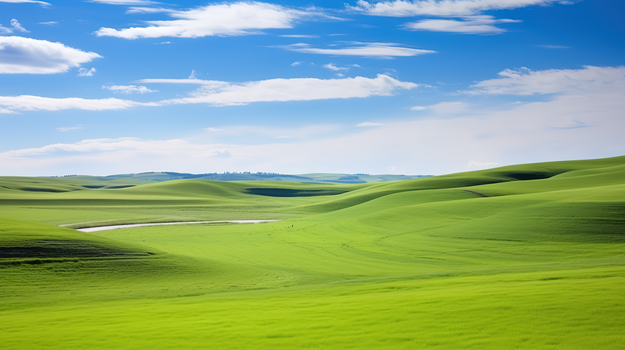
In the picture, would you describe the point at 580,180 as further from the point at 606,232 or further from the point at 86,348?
the point at 86,348

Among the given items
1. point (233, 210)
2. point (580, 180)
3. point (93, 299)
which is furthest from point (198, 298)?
point (580, 180)

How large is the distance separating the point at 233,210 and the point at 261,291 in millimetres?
57027

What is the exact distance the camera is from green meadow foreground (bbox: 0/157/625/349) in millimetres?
10344

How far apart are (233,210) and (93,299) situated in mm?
57458

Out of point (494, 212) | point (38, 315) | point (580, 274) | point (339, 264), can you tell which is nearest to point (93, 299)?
point (38, 315)

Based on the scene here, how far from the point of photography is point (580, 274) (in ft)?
52.7

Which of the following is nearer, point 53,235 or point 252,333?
point 252,333

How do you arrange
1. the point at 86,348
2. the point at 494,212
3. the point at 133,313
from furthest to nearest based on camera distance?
the point at 494,212
the point at 133,313
the point at 86,348

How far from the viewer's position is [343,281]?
2011 cm

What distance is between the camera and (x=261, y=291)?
18.2 meters

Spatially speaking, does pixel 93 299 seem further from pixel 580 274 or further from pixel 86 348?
pixel 580 274

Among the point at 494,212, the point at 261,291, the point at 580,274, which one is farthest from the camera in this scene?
the point at 494,212

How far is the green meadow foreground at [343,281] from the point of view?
33.9 ft

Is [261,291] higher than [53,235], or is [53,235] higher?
[53,235]
